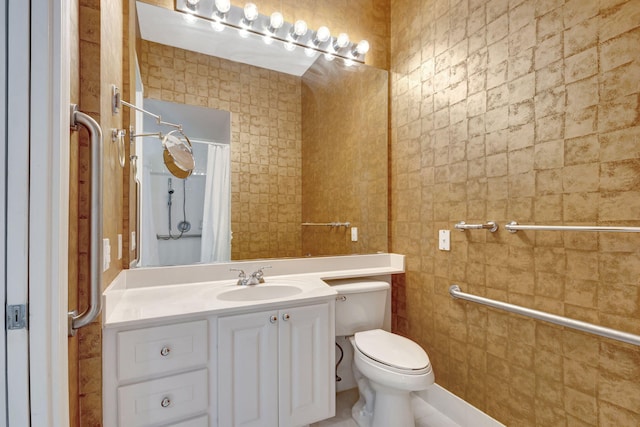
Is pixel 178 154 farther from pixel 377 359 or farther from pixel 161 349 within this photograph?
pixel 377 359

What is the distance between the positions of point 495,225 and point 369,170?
95cm

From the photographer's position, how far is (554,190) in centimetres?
123

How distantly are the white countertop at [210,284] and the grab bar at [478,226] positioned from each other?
542mm

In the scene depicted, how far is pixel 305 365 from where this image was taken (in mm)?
1423

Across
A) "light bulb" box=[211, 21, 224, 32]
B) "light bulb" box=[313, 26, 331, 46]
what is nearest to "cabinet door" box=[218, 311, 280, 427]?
"light bulb" box=[211, 21, 224, 32]

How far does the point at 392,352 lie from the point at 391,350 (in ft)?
0.08

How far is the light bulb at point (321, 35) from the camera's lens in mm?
1963

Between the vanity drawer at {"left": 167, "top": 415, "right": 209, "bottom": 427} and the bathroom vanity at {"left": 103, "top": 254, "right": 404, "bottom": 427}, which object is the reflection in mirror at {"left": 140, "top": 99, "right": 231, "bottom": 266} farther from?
the vanity drawer at {"left": 167, "top": 415, "right": 209, "bottom": 427}

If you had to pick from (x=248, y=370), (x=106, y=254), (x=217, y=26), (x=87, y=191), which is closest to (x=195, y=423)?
(x=248, y=370)

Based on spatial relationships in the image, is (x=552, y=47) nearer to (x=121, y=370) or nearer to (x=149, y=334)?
(x=149, y=334)

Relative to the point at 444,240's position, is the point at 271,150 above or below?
above

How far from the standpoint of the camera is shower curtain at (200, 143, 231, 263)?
1.69 metres

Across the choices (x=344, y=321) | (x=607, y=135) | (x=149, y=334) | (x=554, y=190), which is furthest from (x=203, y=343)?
(x=607, y=135)

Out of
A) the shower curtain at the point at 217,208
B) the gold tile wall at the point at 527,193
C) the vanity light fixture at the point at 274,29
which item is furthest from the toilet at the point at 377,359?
the vanity light fixture at the point at 274,29
